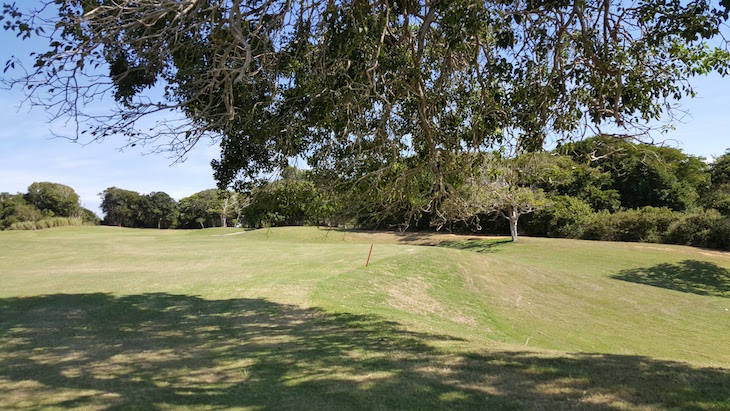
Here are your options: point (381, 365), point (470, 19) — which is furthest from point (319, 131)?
point (381, 365)

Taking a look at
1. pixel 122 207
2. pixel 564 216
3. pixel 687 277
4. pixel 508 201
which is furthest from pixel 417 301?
pixel 122 207

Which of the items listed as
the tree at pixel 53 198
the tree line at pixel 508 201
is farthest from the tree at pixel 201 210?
the tree at pixel 53 198

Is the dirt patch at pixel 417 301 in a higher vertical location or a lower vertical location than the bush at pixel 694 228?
lower

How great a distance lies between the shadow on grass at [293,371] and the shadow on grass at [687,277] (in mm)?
18073

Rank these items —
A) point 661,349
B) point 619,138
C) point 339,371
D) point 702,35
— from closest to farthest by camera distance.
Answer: point 339,371
point 702,35
point 619,138
point 661,349

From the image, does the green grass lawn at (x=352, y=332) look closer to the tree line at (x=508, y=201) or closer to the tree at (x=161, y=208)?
the tree line at (x=508, y=201)

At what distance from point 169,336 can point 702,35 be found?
10.6 m

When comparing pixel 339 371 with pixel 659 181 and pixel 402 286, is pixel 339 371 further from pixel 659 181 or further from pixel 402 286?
pixel 659 181

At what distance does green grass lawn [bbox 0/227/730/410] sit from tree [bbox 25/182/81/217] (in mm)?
42510

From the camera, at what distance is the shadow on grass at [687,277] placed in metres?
21.5

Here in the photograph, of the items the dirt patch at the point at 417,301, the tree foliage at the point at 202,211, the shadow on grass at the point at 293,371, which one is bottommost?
the dirt patch at the point at 417,301

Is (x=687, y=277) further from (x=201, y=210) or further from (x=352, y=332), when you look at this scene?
(x=201, y=210)

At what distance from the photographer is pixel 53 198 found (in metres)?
60.5

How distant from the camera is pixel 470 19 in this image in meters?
7.11
